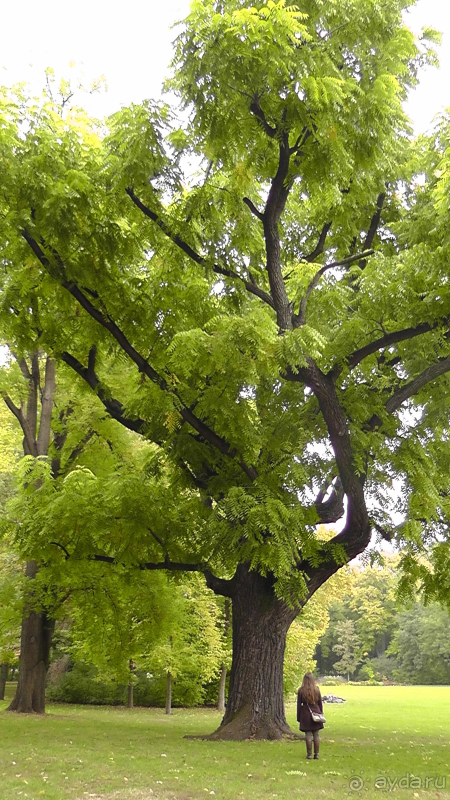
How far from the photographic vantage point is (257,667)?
8.66 metres

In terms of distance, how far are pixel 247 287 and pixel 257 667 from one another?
5.54 m

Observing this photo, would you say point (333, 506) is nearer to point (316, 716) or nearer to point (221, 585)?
point (221, 585)

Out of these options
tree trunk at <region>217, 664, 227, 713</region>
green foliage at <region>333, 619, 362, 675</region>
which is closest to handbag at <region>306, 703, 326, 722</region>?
tree trunk at <region>217, 664, 227, 713</region>

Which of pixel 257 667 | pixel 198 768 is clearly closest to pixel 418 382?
pixel 257 667

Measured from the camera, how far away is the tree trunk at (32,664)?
13.1m

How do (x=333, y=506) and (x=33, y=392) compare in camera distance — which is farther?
(x=33, y=392)

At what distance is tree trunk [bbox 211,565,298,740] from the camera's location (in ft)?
27.8

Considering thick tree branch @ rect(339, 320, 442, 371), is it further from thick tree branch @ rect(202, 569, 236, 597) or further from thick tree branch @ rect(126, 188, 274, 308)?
thick tree branch @ rect(202, 569, 236, 597)

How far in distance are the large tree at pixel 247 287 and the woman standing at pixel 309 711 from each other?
1232 mm

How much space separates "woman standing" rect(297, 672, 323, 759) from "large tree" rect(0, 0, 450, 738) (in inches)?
48.5

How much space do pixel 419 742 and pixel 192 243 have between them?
9.25 meters

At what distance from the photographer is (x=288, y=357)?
632 cm

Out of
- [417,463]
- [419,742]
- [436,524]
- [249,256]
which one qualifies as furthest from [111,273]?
[419,742]

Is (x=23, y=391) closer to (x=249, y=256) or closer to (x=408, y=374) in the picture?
(x=249, y=256)
